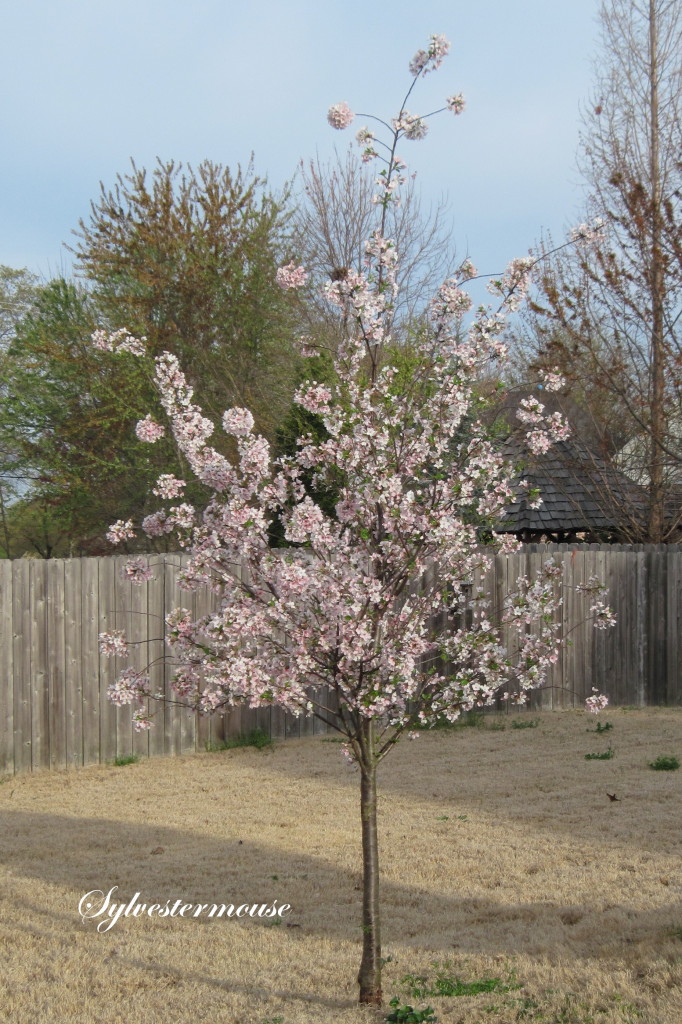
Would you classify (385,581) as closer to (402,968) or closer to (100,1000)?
(402,968)

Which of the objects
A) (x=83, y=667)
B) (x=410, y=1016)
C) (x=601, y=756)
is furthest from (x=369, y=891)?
(x=83, y=667)

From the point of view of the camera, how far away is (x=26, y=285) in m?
33.9

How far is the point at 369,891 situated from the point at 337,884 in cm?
169

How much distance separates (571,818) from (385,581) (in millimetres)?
3604

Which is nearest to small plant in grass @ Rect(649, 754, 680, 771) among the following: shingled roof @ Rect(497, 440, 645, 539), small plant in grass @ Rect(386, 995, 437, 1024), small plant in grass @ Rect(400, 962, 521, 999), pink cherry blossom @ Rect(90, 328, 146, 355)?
small plant in grass @ Rect(400, 962, 521, 999)

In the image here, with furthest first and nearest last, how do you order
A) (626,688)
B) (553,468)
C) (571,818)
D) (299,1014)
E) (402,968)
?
(553,468)
(626,688)
(571,818)
(402,968)
(299,1014)

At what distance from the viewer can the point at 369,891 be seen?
4215mm

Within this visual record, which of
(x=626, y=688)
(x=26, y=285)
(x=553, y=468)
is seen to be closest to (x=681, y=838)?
(x=626, y=688)

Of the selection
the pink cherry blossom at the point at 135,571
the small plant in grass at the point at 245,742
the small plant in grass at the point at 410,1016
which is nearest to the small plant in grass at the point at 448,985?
the small plant in grass at the point at 410,1016

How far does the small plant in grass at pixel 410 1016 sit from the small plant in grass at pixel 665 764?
16.4 ft

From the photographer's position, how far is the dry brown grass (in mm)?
4160

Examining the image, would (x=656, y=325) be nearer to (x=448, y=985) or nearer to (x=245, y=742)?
(x=245, y=742)

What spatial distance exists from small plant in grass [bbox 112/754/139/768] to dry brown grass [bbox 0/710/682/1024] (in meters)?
0.18

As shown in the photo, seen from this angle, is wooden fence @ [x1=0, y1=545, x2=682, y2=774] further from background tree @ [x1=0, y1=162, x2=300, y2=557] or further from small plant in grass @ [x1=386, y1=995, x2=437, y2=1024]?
background tree @ [x1=0, y1=162, x2=300, y2=557]
